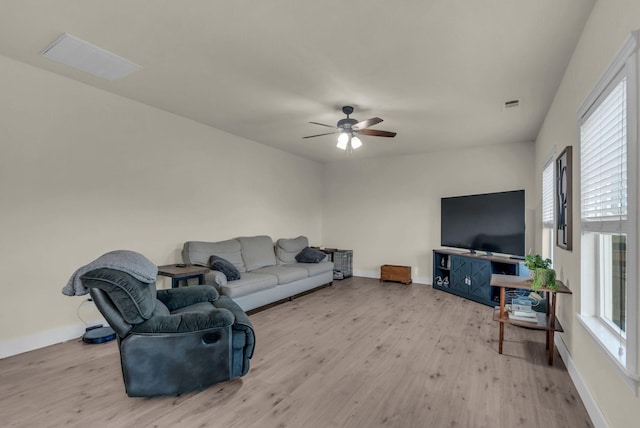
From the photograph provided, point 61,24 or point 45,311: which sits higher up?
point 61,24

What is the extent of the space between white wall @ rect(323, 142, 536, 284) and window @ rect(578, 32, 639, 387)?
336 cm

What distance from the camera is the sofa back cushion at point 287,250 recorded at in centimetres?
577

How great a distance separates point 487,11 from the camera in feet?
6.93

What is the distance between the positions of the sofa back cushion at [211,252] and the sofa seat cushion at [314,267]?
87cm

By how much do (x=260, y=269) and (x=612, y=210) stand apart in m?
4.27

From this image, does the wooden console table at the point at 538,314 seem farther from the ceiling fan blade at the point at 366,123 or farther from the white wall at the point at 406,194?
the white wall at the point at 406,194

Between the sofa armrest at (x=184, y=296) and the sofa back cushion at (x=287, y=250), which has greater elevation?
the sofa back cushion at (x=287, y=250)

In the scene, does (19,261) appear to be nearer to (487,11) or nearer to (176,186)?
(176,186)

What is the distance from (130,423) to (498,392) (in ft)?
8.42

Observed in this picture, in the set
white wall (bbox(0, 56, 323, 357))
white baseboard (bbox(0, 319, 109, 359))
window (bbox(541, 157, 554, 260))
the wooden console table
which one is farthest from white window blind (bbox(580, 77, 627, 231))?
white baseboard (bbox(0, 319, 109, 359))

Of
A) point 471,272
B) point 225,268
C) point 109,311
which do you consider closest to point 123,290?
point 109,311

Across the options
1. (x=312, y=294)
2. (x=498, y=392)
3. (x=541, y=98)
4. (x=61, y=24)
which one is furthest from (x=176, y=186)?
(x=541, y=98)

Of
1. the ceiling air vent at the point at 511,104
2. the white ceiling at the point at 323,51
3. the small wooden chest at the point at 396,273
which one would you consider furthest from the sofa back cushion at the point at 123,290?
the small wooden chest at the point at 396,273

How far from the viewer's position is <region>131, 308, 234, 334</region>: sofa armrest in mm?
2236
